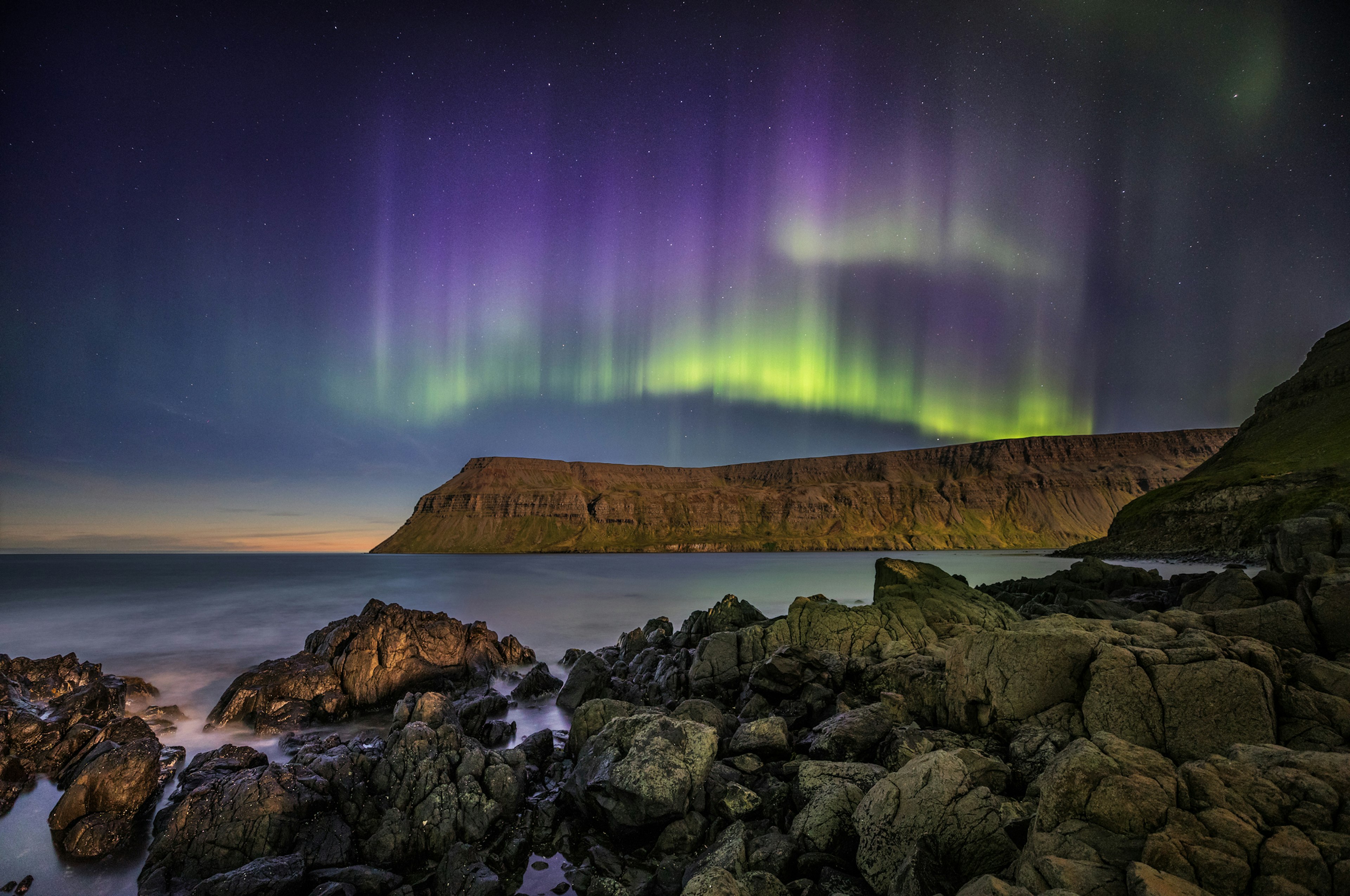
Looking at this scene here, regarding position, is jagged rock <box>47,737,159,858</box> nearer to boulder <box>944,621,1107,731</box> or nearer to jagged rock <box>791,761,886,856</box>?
jagged rock <box>791,761,886,856</box>

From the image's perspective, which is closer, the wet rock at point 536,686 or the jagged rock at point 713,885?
the jagged rock at point 713,885

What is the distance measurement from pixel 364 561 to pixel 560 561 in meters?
54.7

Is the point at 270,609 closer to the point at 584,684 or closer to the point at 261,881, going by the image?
the point at 584,684

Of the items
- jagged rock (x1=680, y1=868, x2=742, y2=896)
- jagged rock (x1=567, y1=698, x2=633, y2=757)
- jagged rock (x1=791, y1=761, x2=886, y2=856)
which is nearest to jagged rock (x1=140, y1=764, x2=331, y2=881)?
jagged rock (x1=567, y1=698, x2=633, y2=757)

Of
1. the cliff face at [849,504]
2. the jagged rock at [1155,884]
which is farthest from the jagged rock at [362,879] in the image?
the cliff face at [849,504]

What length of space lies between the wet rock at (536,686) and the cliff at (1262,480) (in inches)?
2119

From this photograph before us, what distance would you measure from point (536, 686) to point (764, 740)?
27.8ft

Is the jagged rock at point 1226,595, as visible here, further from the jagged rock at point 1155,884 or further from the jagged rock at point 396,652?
the jagged rock at point 396,652

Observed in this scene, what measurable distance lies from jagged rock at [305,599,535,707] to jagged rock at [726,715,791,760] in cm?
1007

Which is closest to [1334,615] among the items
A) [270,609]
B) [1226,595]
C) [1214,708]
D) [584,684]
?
[1226,595]

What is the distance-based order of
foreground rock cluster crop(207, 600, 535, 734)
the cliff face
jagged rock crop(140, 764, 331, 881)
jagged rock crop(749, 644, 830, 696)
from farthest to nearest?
the cliff face
foreground rock cluster crop(207, 600, 535, 734)
jagged rock crop(749, 644, 830, 696)
jagged rock crop(140, 764, 331, 881)

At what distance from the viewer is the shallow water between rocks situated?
29.3 ft

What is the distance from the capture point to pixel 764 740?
29.9 feet

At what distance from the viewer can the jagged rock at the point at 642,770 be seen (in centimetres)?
727
